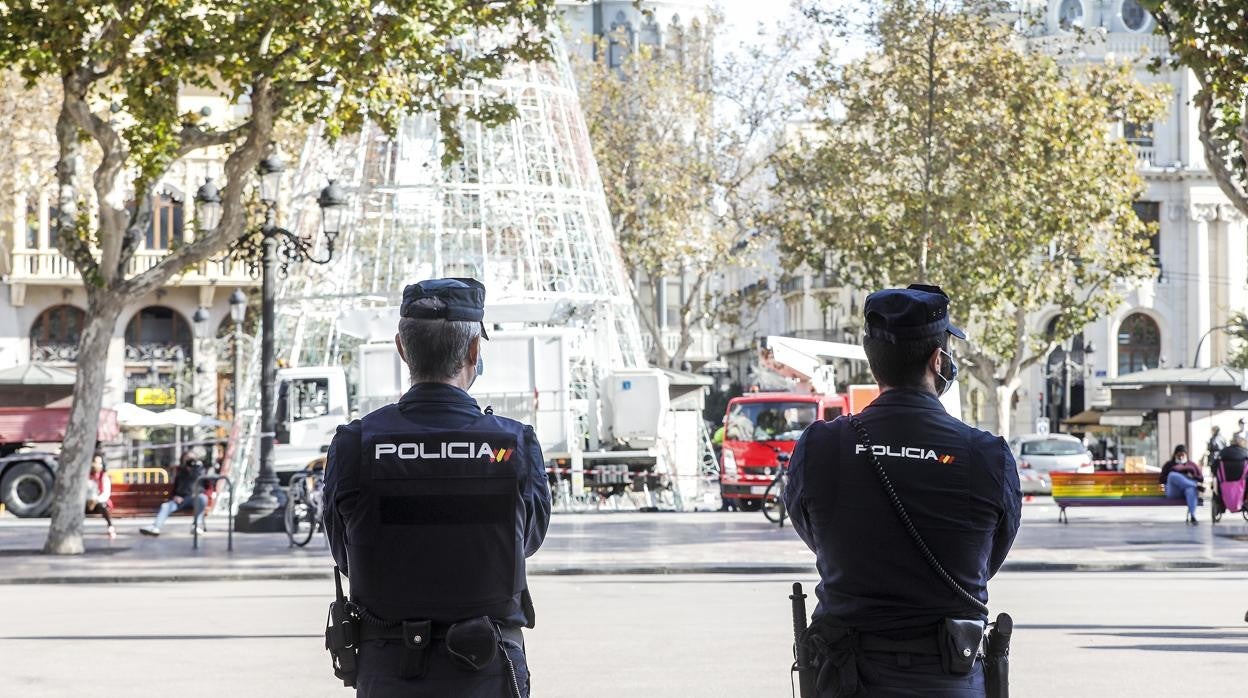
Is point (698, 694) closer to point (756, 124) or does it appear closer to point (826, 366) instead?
point (826, 366)

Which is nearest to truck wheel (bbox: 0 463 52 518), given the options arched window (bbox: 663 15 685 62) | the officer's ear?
arched window (bbox: 663 15 685 62)

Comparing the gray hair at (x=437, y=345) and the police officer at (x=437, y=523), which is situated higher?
the gray hair at (x=437, y=345)

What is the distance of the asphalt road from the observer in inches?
403

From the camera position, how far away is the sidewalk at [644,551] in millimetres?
19000

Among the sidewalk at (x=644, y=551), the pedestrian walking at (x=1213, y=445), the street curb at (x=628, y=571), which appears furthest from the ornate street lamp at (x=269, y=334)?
the pedestrian walking at (x=1213, y=445)

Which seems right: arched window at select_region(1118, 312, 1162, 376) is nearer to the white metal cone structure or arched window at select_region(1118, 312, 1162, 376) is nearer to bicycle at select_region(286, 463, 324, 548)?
the white metal cone structure

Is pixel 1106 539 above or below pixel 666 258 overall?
below

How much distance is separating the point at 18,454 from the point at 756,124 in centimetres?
2131

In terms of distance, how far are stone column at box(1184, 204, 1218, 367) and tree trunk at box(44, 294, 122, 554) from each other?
162ft

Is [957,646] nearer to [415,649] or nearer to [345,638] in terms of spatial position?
[415,649]

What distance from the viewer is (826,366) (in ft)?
116

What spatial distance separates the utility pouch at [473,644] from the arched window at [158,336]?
49.3 m

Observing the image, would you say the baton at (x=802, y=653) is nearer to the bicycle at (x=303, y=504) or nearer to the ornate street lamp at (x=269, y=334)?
the bicycle at (x=303, y=504)

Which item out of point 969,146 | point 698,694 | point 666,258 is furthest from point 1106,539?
point 666,258
